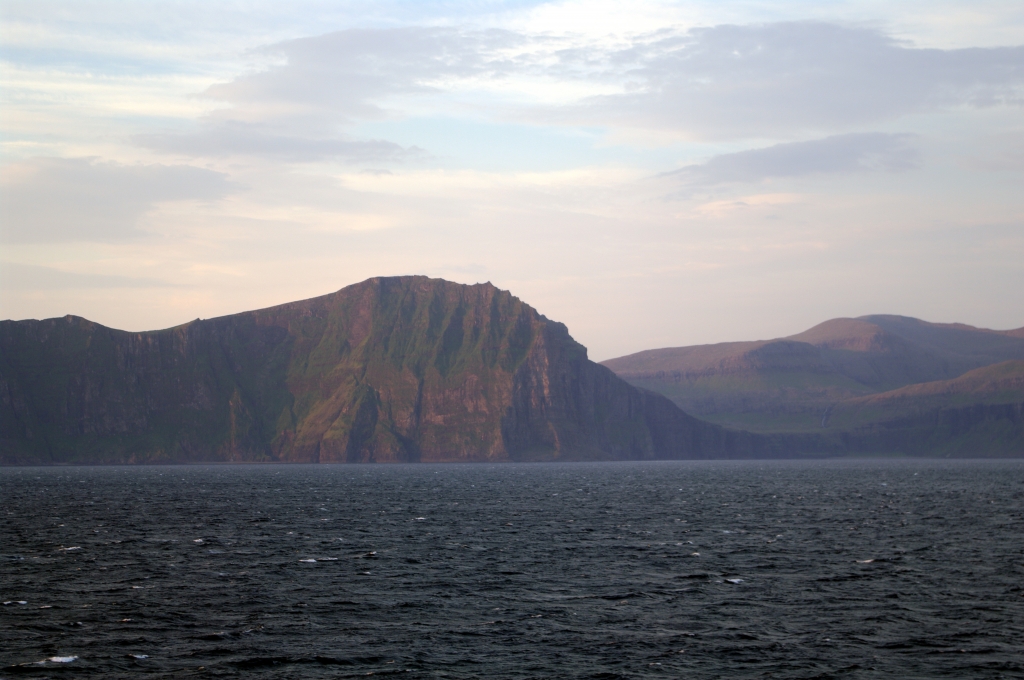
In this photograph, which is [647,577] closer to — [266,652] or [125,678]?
[266,652]

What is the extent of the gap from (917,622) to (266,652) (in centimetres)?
3042

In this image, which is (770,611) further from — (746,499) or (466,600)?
(746,499)

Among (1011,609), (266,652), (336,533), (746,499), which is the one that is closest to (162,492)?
(336,533)

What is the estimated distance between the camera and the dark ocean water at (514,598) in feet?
124

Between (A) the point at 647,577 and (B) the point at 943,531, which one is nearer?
(A) the point at 647,577

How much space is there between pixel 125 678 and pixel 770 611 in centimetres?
3039

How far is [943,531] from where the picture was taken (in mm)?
84500

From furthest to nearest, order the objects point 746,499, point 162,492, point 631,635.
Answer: point 162,492
point 746,499
point 631,635

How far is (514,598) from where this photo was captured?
51.0 metres

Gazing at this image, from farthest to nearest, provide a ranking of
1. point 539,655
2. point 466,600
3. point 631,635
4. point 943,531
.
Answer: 1. point 943,531
2. point 466,600
3. point 631,635
4. point 539,655

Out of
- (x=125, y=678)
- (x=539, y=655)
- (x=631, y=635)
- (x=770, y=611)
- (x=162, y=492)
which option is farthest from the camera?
(x=162, y=492)

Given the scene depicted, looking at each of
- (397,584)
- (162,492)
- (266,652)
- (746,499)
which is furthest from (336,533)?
(162,492)

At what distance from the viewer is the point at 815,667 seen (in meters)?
36.8

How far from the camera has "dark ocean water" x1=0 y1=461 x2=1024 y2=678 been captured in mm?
37750
